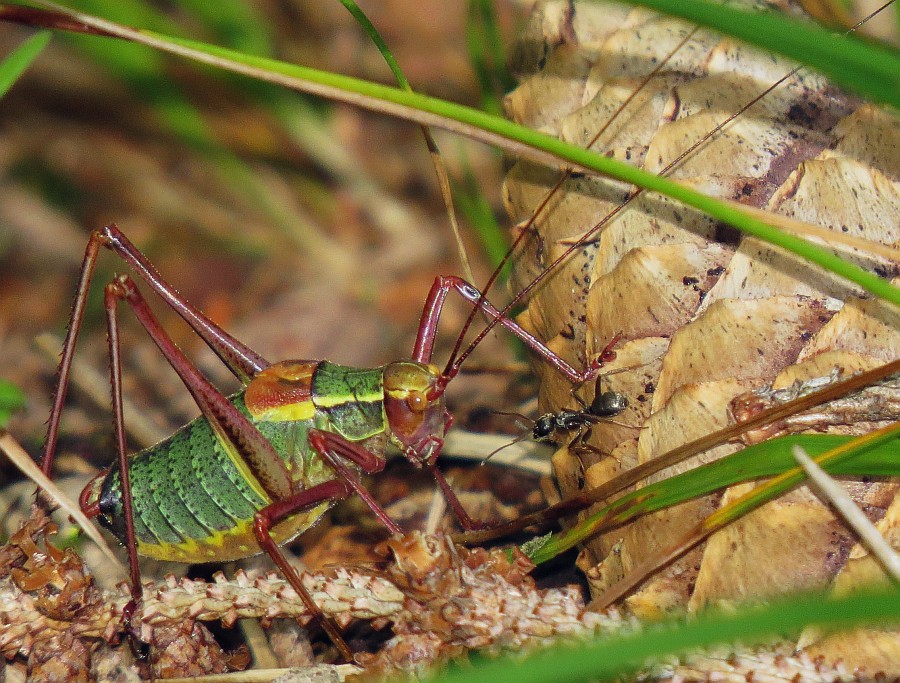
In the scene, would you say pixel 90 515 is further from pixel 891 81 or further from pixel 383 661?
pixel 891 81

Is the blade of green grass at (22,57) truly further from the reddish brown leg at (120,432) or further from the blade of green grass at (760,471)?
the blade of green grass at (760,471)

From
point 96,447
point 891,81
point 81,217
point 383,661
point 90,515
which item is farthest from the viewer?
point 81,217

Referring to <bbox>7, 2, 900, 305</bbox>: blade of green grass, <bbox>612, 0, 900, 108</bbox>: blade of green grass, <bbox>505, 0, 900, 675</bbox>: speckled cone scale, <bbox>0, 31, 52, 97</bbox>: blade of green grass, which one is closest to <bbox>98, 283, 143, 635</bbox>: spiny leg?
<bbox>0, 31, 52, 97</bbox>: blade of green grass

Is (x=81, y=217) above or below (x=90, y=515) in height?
above

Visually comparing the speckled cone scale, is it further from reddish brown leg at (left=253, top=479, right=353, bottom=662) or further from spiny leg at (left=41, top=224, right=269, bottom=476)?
spiny leg at (left=41, top=224, right=269, bottom=476)

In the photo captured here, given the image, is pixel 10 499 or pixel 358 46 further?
pixel 358 46

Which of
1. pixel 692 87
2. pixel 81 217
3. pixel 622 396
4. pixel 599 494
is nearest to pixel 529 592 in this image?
pixel 599 494
